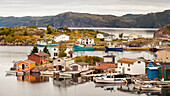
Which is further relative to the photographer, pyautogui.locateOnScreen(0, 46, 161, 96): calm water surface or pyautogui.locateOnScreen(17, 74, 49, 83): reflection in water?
pyautogui.locateOnScreen(17, 74, 49, 83): reflection in water

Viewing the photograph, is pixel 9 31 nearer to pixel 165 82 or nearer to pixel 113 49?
pixel 113 49

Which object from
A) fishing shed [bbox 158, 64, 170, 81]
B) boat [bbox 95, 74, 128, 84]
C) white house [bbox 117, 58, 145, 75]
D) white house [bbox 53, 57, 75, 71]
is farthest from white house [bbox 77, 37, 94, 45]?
fishing shed [bbox 158, 64, 170, 81]

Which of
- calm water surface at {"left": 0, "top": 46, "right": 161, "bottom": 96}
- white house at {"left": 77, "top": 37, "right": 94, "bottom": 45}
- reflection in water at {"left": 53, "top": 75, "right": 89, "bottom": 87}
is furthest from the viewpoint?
white house at {"left": 77, "top": 37, "right": 94, "bottom": 45}

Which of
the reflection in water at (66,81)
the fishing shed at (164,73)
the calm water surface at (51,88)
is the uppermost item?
the fishing shed at (164,73)

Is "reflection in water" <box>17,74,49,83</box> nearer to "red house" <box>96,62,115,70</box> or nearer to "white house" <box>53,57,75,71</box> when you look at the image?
"white house" <box>53,57,75,71</box>

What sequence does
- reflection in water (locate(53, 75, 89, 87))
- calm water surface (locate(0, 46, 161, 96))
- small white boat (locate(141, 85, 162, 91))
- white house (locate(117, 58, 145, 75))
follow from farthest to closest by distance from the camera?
1. white house (locate(117, 58, 145, 75))
2. reflection in water (locate(53, 75, 89, 87))
3. small white boat (locate(141, 85, 162, 91))
4. calm water surface (locate(0, 46, 161, 96))

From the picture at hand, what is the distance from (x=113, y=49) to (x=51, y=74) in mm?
49774

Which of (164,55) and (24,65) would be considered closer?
(24,65)

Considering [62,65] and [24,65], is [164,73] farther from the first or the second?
[24,65]

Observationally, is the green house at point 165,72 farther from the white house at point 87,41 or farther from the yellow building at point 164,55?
the white house at point 87,41

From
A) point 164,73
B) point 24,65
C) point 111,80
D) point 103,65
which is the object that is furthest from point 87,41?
point 164,73

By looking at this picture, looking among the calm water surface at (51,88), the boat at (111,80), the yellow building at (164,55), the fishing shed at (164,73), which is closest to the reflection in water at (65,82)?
the calm water surface at (51,88)

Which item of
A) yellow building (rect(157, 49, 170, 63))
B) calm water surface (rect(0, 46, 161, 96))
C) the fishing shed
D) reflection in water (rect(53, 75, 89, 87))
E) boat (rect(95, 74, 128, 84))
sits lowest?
calm water surface (rect(0, 46, 161, 96))

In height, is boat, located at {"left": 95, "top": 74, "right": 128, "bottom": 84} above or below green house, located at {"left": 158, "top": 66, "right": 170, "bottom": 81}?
below
